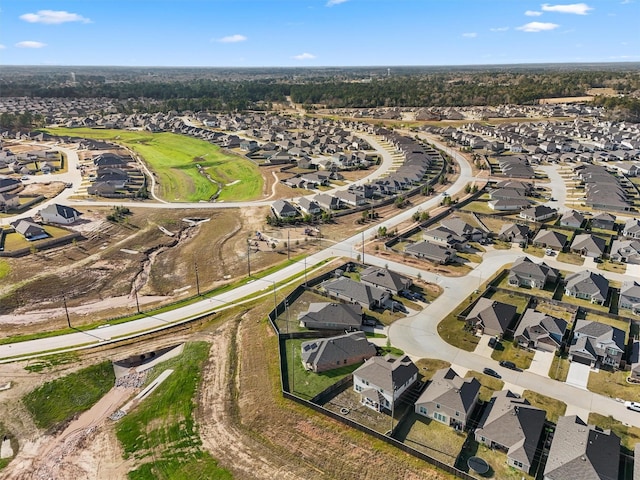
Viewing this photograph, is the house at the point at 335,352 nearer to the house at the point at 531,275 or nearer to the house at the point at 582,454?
the house at the point at 582,454

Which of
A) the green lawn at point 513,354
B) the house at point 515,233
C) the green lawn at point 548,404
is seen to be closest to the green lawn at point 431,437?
the green lawn at point 548,404

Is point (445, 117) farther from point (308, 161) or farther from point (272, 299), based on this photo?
point (272, 299)

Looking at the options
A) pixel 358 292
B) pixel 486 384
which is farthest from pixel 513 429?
pixel 358 292

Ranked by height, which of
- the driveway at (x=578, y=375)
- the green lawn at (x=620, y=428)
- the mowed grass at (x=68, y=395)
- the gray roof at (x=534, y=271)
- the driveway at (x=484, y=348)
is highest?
the gray roof at (x=534, y=271)

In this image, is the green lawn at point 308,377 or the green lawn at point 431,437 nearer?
the green lawn at point 431,437

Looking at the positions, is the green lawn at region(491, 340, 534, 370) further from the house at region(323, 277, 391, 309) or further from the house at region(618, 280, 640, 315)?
the house at region(618, 280, 640, 315)

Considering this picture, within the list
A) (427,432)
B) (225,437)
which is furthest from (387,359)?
(225,437)

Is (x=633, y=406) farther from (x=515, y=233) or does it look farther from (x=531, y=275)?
(x=515, y=233)

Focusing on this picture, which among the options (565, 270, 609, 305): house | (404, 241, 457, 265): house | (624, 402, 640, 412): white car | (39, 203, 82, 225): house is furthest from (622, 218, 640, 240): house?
(39, 203, 82, 225): house
